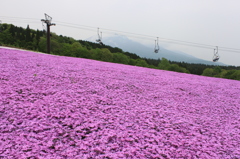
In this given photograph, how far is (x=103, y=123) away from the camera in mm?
6875

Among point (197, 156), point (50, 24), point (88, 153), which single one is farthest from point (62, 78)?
point (50, 24)

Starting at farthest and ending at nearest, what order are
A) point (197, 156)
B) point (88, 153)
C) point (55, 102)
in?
point (55, 102) < point (197, 156) < point (88, 153)

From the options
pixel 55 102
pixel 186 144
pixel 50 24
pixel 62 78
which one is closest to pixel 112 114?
pixel 55 102

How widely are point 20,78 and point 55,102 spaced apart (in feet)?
13.0

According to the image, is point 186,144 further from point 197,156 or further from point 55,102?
point 55,102

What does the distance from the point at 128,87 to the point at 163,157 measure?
284 inches

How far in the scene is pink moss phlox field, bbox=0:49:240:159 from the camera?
17.5 ft

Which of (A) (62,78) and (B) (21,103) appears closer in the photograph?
(B) (21,103)

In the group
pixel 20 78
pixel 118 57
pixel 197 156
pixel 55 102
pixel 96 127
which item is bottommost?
pixel 197 156

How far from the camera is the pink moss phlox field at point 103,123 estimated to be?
5.33 m

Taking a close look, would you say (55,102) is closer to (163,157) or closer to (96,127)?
(96,127)

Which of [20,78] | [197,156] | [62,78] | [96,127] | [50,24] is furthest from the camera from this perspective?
[50,24]

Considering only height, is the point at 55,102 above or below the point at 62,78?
below

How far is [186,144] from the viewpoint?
607 cm
